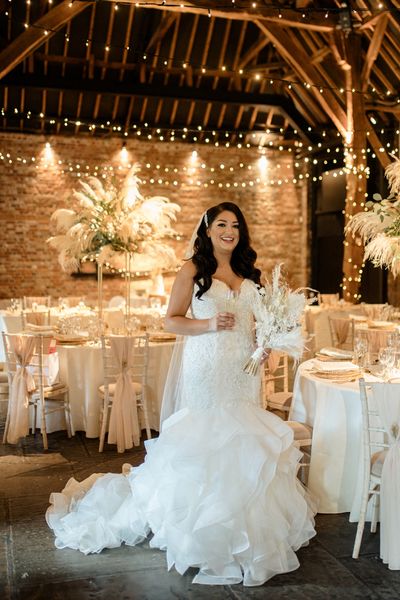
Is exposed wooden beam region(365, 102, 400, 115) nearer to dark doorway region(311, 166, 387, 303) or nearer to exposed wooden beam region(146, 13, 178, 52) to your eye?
dark doorway region(311, 166, 387, 303)

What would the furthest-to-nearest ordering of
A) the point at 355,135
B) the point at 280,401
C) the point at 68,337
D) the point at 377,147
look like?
the point at 377,147 → the point at 355,135 → the point at 68,337 → the point at 280,401

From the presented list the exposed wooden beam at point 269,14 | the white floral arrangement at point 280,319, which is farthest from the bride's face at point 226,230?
the exposed wooden beam at point 269,14

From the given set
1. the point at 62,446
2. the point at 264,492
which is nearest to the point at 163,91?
the point at 62,446

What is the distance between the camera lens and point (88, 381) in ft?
19.7

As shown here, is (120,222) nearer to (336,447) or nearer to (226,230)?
(226,230)

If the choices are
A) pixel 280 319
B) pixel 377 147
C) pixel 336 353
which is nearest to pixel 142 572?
pixel 280 319

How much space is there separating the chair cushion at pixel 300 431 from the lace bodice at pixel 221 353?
2.63 feet

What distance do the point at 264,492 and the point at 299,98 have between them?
12006mm

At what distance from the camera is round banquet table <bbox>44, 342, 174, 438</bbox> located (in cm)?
600

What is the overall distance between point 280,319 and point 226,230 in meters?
0.58

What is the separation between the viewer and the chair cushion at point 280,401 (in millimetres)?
5125

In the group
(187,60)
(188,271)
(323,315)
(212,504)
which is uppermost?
(187,60)

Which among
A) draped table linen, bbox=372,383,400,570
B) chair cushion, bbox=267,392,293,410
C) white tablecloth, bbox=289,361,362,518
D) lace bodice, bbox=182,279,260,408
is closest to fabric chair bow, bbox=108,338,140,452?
chair cushion, bbox=267,392,293,410

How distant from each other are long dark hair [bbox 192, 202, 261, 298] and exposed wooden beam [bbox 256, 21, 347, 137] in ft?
24.4
